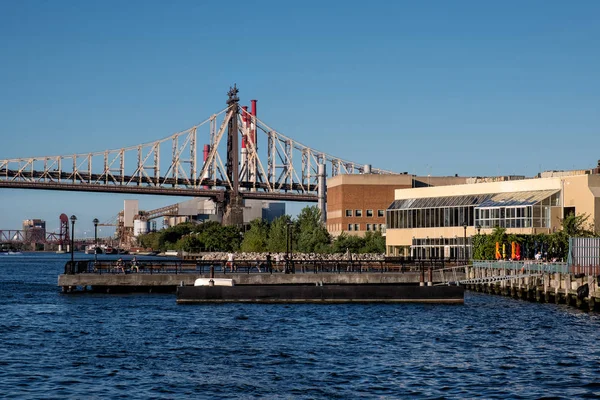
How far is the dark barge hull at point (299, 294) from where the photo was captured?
211 ft

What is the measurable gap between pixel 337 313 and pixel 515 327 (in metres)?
11.6

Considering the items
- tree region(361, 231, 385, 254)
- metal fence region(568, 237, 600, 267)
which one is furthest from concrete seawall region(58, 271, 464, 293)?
tree region(361, 231, 385, 254)

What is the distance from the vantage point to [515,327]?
5156 cm

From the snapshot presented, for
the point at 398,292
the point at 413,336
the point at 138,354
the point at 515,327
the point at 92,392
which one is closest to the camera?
the point at 92,392

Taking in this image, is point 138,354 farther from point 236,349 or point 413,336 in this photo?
point 413,336

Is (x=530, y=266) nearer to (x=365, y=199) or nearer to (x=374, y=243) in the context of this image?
(x=374, y=243)

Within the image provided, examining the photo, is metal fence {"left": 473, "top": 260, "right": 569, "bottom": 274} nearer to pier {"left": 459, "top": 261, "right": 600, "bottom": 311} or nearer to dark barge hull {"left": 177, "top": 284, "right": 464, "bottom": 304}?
pier {"left": 459, "top": 261, "right": 600, "bottom": 311}

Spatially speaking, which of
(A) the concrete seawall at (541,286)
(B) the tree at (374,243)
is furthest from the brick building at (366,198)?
(A) the concrete seawall at (541,286)

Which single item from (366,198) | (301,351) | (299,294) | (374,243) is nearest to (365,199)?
(366,198)

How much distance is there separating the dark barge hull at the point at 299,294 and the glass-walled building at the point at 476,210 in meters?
26.8

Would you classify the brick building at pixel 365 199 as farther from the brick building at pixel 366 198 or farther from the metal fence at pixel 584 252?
the metal fence at pixel 584 252

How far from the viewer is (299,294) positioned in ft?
214

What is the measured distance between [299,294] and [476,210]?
48801mm

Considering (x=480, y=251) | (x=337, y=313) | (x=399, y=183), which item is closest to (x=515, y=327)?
(x=337, y=313)
